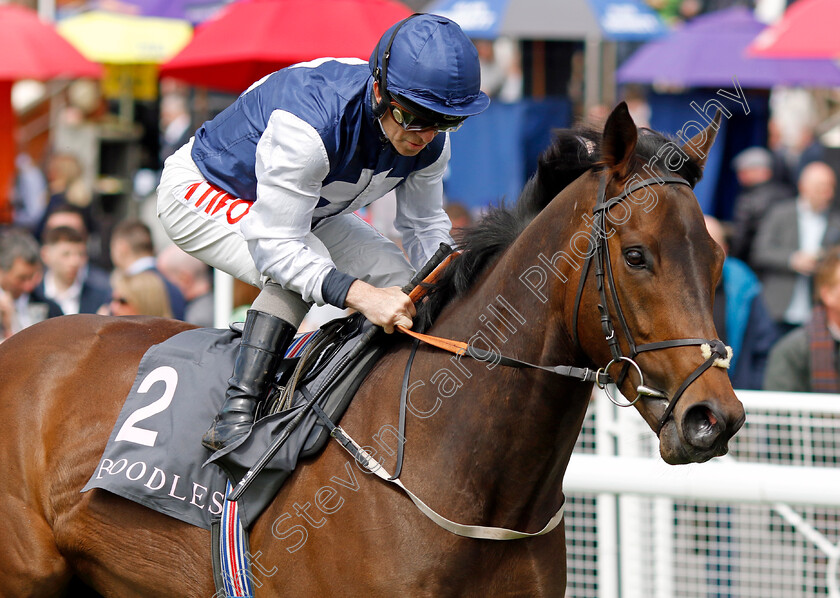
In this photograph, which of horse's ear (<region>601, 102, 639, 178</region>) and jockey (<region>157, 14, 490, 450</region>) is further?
jockey (<region>157, 14, 490, 450</region>)

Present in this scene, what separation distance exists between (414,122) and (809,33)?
4.84 meters

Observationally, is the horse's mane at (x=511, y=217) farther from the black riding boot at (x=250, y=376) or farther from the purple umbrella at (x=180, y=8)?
the purple umbrella at (x=180, y=8)

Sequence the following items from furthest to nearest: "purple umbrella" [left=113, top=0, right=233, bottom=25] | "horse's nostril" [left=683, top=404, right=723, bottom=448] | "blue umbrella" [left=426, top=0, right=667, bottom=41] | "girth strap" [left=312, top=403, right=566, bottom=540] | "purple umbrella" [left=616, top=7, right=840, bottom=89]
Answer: "purple umbrella" [left=113, top=0, right=233, bottom=25] < "purple umbrella" [left=616, top=7, right=840, bottom=89] < "blue umbrella" [left=426, top=0, right=667, bottom=41] < "girth strap" [left=312, top=403, right=566, bottom=540] < "horse's nostril" [left=683, top=404, right=723, bottom=448]

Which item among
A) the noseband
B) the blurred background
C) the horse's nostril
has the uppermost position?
the noseband

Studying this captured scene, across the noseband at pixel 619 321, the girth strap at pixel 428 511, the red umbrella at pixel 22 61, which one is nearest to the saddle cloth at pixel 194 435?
the girth strap at pixel 428 511

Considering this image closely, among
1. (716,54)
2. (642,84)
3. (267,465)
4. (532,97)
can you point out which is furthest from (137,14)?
(267,465)

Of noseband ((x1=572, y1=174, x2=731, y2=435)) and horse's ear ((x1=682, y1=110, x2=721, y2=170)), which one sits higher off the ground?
horse's ear ((x1=682, y1=110, x2=721, y2=170))

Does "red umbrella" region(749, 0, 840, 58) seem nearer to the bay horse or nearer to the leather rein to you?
the bay horse

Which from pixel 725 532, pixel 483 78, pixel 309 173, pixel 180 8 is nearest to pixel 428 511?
pixel 309 173

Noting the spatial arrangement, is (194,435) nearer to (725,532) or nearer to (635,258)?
(635,258)

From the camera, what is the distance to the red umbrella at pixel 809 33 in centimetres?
685

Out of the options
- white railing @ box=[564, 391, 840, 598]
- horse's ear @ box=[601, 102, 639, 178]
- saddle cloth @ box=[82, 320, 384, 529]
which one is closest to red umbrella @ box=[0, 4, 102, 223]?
saddle cloth @ box=[82, 320, 384, 529]

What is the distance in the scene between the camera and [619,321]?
263cm

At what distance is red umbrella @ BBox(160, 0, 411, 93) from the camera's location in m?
6.09
